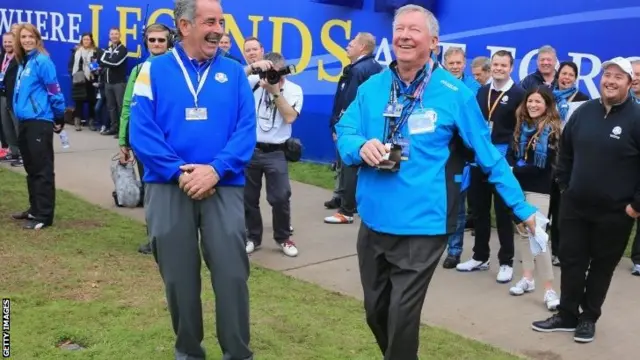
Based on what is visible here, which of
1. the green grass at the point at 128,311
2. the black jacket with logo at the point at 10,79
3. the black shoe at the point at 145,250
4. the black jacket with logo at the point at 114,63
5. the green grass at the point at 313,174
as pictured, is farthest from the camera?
the black jacket with logo at the point at 114,63

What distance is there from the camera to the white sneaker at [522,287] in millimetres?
6692

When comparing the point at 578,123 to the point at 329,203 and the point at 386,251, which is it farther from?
the point at 329,203

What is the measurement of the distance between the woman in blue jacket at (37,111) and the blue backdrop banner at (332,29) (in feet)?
4.93

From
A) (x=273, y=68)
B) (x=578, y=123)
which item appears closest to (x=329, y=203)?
(x=273, y=68)

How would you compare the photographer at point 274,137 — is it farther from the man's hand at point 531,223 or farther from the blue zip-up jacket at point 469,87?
the man's hand at point 531,223

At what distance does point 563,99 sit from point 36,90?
195 inches

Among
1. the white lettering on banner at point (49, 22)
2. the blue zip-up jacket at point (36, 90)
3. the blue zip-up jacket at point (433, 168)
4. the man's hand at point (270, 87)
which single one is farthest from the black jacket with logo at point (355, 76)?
the white lettering on banner at point (49, 22)

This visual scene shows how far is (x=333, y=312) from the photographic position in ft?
19.8

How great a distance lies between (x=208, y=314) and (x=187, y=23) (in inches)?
89.1

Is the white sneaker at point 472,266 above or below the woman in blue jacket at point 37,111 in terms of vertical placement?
below

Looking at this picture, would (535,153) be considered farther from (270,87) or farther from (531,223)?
(531,223)

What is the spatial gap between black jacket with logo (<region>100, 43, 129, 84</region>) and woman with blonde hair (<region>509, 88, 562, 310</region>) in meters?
9.47

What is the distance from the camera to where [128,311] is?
588 centimetres

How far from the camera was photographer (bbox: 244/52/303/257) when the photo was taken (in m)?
7.21
